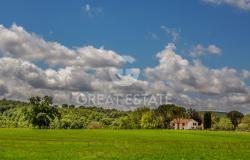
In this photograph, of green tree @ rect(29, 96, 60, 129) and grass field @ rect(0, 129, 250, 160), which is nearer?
grass field @ rect(0, 129, 250, 160)

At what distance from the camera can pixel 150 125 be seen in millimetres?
199250

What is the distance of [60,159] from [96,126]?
158689 mm

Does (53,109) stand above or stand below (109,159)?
above

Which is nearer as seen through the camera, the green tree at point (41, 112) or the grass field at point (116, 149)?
the grass field at point (116, 149)

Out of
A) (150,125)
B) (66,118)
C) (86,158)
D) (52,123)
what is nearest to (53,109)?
(52,123)

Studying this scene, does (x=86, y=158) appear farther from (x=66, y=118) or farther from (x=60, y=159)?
(x=66, y=118)

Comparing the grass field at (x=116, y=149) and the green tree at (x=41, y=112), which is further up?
the green tree at (x=41, y=112)

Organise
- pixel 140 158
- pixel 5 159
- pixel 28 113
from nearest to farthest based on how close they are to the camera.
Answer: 1. pixel 5 159
2. pixel 140 158
3. pixel 28 113

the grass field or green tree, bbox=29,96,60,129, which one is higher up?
green tree, bbox=29,96,60,129

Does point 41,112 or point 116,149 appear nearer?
point 116,149

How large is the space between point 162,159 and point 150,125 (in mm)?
160699

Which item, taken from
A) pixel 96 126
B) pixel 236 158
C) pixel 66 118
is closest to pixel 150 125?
pixel 96 126

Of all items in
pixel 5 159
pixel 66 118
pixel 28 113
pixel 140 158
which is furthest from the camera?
pixel 66 118

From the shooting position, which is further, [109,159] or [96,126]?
[96,126]
